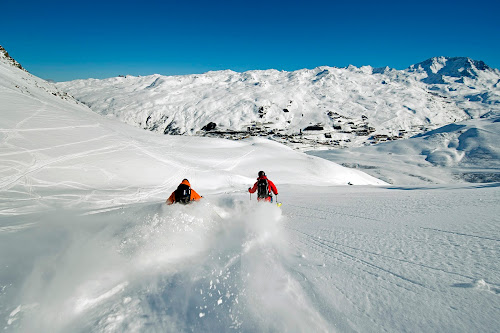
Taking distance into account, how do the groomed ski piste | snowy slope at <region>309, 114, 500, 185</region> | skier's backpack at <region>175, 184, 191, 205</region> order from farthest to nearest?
1. snowy slope at <region>309, 114, 500, 185</region>
2. skier's backpack at <region>175, 184, 191, 205</region>
3. the groomed ski piste

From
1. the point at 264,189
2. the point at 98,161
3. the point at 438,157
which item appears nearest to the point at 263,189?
the point at 264,189

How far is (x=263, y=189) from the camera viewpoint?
1011 centimetres

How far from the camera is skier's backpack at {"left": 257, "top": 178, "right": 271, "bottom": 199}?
999 cm

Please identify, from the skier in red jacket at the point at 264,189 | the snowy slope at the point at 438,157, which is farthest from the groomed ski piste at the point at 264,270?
the snowy slope at the point at 438,157

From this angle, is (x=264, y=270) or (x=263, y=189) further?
(x=263, y=189)

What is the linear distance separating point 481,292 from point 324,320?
2.13 metres

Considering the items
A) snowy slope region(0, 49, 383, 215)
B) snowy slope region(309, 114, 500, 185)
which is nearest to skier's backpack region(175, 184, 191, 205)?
snowy slope region(0, 49, 383, 215)

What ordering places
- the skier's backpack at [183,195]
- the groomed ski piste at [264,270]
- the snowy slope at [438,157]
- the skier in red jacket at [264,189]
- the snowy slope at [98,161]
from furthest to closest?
the snowy slope at [438,157], the snowy slope at [98,161], the skier in red jacket at [264,189], the skier's backpack at [183,195], the groomed ski piste at [264,270]

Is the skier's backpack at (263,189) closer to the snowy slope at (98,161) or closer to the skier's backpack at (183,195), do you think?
the skier's backpack at (183,195)

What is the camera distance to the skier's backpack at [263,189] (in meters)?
9.99

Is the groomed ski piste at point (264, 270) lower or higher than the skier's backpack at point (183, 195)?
lower

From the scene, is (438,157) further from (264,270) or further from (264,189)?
(264,270)

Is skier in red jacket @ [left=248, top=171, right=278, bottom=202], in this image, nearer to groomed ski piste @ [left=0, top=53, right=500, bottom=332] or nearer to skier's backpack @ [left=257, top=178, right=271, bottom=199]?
skier's backpack @ [left=257, top=178, right=271, bottom=199]

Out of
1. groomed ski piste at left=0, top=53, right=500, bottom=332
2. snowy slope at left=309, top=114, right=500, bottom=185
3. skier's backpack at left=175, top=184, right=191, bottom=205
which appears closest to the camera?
groomed ski piste at left=0, top=53, right=500, bottom=332
